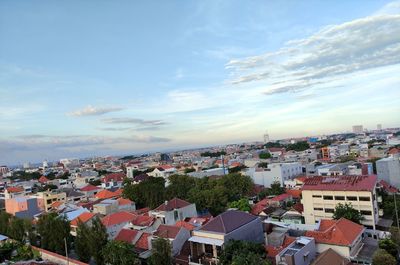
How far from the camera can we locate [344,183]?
25500 millimetres

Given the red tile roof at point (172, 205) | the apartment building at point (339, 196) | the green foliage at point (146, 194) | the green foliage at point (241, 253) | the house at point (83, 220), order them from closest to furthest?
1. the green foliage at point (241, 253)
2. the apartment building at point (339, 196)
3. the house at point (83, 220)
4. the red tile roof at point (172, 205)
5. the green foliage at point (146, 194)

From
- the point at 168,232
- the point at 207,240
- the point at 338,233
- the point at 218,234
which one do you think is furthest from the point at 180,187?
the point at 338,233

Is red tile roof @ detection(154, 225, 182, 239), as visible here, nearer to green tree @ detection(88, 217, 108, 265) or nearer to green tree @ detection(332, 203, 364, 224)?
green tree @ detection(88, 217, 108, 265)

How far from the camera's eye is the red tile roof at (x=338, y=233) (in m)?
18.2

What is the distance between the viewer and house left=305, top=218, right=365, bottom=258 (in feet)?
59.0

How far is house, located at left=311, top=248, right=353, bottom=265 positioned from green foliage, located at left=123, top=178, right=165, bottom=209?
1884 centimetres

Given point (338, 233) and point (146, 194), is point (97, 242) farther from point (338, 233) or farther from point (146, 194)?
point (146, 194)

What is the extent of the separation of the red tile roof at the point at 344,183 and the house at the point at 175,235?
11.8m

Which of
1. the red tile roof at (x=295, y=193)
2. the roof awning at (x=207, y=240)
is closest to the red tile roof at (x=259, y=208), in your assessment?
the red tile roof at (x=295, y=193)

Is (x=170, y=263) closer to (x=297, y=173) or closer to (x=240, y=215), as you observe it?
(x=240, y=215)

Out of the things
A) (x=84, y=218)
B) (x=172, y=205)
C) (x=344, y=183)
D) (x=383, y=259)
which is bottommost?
(x=383, y=259)

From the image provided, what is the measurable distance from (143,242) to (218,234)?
5.27 m

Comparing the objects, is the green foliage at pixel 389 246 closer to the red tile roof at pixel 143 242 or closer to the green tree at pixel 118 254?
the red tile roof at pixel 143 242

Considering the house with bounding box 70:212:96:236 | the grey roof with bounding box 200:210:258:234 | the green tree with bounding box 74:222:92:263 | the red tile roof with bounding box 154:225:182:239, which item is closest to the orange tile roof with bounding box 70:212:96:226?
the house with bounding box 70:212:96:236
